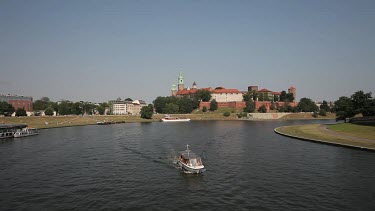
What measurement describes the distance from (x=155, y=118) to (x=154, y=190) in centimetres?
16085

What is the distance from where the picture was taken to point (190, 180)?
38094 mm

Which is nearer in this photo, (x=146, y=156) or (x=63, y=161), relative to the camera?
(x=63, y=161)

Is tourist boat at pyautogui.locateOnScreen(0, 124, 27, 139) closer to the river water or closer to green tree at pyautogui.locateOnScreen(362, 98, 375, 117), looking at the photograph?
the river water

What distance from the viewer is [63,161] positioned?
5056cm

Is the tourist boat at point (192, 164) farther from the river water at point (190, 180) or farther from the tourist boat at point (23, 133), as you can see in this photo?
Answer: the tourist boat at point (23, 133)

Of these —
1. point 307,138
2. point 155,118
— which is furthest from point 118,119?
point 307,138

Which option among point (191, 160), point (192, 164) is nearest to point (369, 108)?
point (191, 160)

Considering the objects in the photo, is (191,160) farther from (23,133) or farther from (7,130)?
(7,130)

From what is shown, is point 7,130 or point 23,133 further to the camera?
point 23,133

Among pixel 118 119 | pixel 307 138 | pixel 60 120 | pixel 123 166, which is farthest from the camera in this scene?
pixel 118 119

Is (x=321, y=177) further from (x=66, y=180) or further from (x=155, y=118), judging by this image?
(x=155, y=118)

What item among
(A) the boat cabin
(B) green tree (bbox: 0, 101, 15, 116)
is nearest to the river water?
(A) the boat cabin

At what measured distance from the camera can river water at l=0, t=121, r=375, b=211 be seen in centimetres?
2967

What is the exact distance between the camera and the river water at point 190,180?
2967cm
